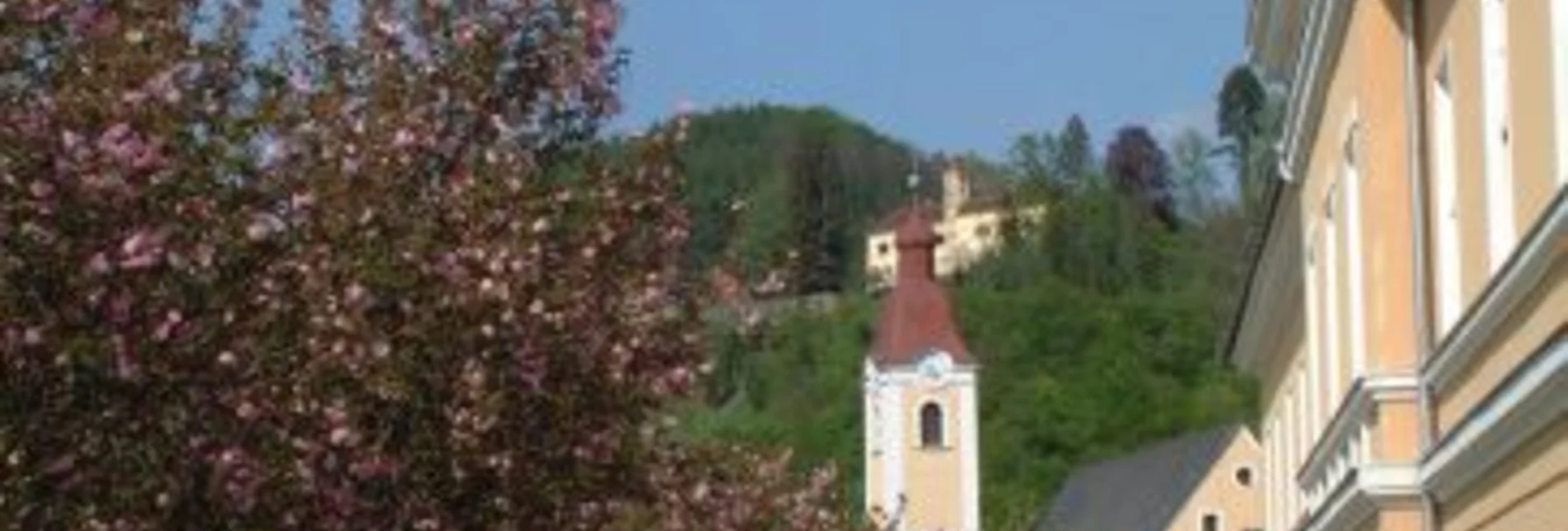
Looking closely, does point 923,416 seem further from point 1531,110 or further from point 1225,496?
point 1531,110

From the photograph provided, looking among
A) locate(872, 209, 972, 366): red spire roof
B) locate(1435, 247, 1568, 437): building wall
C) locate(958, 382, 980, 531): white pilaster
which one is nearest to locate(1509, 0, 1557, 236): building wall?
locate(1435, 247, 1568, 437): building wall

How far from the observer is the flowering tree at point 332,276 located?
9648 millimetres

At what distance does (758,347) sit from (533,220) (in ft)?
18.7

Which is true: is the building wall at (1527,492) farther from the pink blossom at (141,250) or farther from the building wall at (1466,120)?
the pink blossom at (141,250)

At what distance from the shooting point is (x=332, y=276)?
11.1 metres

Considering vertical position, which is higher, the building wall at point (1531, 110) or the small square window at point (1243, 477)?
the small square window at point (1243, 477)

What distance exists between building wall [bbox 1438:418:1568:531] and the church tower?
304ft

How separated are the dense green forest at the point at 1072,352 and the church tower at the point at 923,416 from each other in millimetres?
4077

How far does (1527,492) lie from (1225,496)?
9689 cm

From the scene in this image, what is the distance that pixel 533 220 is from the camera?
12.8 meters

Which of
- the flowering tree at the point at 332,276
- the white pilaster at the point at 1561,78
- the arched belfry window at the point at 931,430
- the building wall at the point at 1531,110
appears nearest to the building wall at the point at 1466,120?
the building wall at the point at 1531,110

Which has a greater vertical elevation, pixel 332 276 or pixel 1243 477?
pixel 1243 477

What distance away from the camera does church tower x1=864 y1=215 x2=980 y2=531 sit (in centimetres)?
11138

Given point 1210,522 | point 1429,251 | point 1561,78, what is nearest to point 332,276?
point 1561,78
